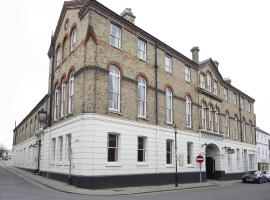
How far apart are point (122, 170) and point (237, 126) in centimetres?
2446

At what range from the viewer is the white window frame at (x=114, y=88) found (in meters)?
21.4

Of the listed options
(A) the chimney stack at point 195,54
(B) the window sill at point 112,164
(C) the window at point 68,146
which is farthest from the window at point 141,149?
→ (A) the chimney stack at point 195,54

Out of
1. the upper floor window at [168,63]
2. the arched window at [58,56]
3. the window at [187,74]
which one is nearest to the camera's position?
the arched window at [58,56]

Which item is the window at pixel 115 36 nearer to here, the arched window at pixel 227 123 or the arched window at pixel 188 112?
the arched window at pixel 188 112

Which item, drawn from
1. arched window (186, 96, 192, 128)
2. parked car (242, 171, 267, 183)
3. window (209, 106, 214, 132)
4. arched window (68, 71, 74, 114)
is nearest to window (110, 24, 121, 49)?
arched window (68, 71, 74, 114)

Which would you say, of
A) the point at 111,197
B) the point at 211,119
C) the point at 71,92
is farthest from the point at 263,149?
the point at 111,197

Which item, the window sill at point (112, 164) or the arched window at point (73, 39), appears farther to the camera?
the arched window at point (73, 39)

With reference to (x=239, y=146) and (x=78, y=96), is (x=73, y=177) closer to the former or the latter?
(x=78, y=96)

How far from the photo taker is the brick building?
2015cm

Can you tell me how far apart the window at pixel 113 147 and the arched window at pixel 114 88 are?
1880 millimetres

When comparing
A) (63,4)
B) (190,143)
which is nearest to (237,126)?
(190,143)

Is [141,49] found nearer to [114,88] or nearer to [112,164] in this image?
[114,88]

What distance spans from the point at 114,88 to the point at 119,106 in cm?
131

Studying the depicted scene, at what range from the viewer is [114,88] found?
857 inches
